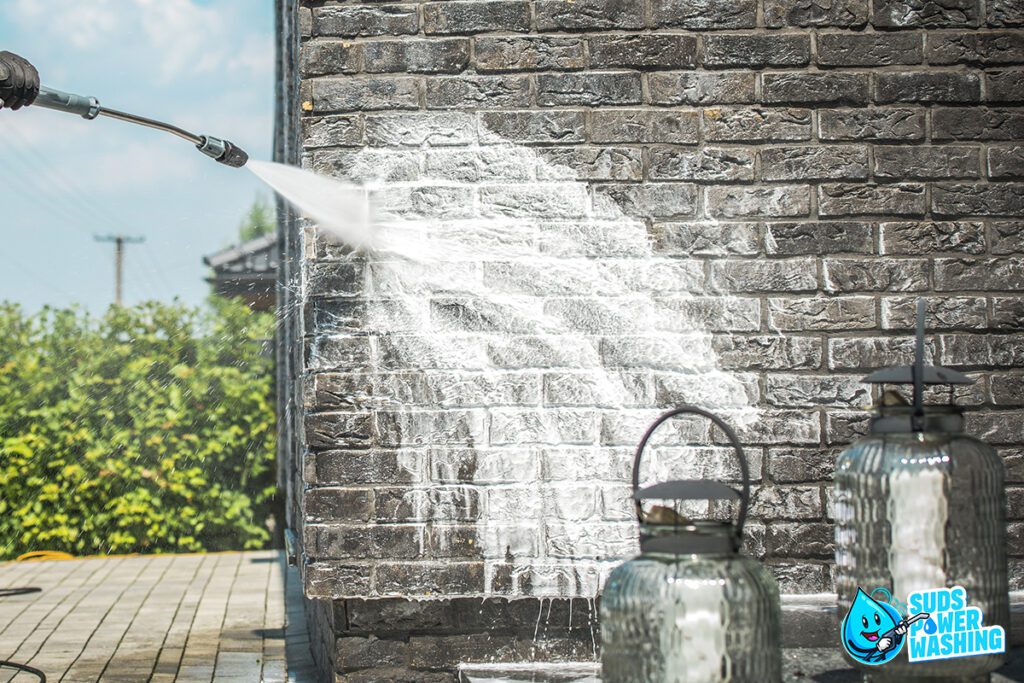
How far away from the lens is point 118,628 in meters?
5.71

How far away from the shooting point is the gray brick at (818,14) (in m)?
3.44

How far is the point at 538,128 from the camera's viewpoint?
3.41 m

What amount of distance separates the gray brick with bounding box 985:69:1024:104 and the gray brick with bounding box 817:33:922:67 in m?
0.24

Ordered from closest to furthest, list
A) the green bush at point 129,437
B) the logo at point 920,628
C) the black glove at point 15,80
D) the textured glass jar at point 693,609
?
the textured glass jar at point 693,609, the logo at point 920,628, the black glove at point 15,80, the green bush at point 129,437

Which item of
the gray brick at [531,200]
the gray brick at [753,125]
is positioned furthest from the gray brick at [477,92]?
the gray brick at [753,125]

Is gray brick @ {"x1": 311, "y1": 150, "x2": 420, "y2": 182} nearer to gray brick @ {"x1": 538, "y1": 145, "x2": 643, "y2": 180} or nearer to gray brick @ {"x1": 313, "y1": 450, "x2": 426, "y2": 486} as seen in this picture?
gray brick @ {"x1": 538, "y1": 145, "x2": 643, "y2": 180}

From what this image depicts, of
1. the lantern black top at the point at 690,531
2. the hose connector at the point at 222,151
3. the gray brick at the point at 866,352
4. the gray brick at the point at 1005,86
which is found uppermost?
the hose connector at the point at 222,151

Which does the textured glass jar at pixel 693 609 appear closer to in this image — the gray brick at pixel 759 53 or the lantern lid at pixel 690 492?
the lantern lid at pixel 690 492

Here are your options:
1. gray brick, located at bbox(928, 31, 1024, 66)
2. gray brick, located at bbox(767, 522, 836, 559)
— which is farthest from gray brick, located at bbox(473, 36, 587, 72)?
gray brick, located at bbox(767, 522, 836, 559)

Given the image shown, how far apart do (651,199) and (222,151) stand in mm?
1882

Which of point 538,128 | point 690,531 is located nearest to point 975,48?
point 538,128

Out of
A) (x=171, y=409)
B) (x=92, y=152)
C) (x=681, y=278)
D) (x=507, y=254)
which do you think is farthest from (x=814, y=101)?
(x=92, y=152)

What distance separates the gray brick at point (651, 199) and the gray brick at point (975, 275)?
81 cm

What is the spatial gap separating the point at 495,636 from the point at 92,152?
8721 cm
